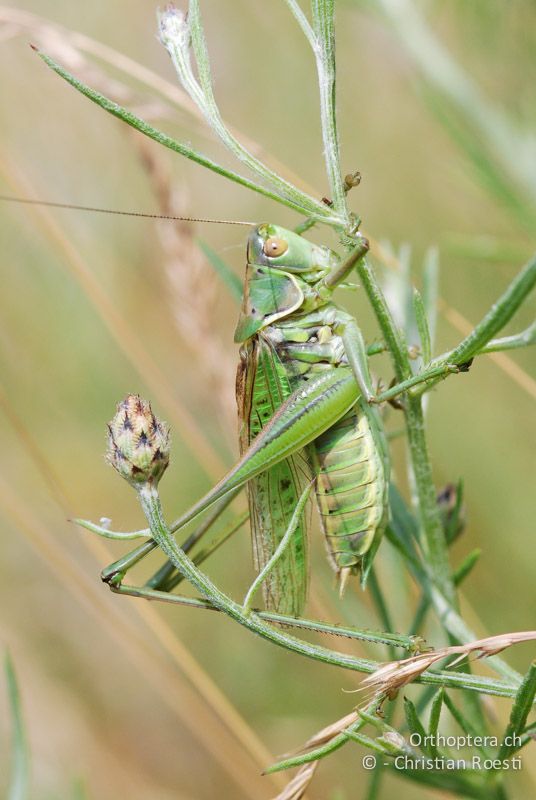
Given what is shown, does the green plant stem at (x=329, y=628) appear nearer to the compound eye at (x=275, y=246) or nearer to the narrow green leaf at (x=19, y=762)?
the narrow green leaf at (x=19, y=762)

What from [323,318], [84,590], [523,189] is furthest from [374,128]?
[84,590]

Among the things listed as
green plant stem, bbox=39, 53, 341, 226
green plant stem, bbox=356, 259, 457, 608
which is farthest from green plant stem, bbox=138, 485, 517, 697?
green plant stem, bbox=39, 53, 341, 226

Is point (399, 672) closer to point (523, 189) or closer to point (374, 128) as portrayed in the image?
point (523, 189)

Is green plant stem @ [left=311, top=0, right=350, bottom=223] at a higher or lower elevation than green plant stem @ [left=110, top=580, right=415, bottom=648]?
higher

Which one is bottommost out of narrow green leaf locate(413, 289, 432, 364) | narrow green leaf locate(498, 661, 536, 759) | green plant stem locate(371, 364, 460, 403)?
narrow green leaf locate(498, 661, 536, 759)

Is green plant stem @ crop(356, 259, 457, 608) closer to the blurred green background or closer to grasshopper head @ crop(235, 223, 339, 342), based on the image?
grasshopper head @ crop(235, 223, 339, 342)

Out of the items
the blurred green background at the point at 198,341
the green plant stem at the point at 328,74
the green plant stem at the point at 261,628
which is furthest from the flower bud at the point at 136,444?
the blurred green background at the point at 198,341
